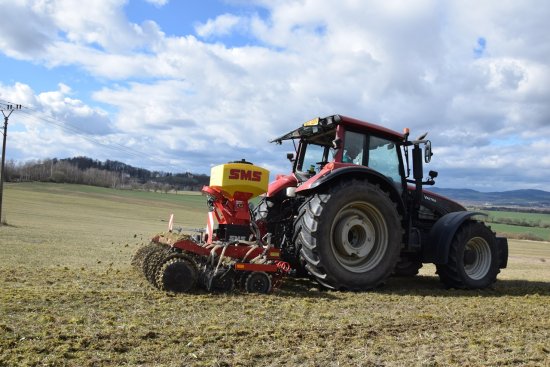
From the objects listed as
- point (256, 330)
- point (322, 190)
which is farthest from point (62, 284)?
point (322, 190)

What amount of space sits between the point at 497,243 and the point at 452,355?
5006 millimetres

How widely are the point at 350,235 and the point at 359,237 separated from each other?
15cm

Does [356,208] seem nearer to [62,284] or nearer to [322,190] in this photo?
[322,190]

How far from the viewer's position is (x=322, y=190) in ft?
22.5

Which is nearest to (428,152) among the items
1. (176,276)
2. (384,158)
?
(384,158)

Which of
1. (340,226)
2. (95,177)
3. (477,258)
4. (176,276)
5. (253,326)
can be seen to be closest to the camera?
(253,326)

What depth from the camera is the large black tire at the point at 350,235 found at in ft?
21.5

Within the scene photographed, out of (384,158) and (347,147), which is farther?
(384,158)

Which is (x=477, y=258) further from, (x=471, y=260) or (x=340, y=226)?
(x=340, y=226)

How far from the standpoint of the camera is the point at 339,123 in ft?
24.2

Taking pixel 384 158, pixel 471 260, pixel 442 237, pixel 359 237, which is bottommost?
pixel 471 260

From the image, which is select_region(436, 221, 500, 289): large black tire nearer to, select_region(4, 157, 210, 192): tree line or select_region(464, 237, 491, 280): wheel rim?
select_region(464, 237, 491, 280): wheel rim

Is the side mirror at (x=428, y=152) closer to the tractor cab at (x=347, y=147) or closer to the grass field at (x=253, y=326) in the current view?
the tractor cab at (x=347, y=147)

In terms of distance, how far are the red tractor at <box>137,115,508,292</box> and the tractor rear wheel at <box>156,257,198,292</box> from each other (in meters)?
0.01
